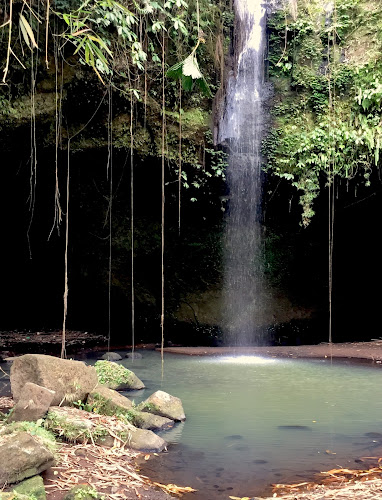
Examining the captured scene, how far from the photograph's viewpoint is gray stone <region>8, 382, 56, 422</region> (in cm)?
378

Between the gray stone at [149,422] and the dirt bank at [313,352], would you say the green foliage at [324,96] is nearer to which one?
the dirt bank at [313,352]

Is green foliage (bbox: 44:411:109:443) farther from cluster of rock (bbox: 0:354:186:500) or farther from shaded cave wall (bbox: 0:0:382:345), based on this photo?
shaded cave wall (bbox: 0:0:382:345)

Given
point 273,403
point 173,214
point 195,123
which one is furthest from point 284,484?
point 173,214

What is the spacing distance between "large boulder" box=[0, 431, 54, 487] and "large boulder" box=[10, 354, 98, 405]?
122 centimetres

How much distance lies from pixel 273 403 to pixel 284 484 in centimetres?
227

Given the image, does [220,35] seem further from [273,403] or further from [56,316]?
[56,316]

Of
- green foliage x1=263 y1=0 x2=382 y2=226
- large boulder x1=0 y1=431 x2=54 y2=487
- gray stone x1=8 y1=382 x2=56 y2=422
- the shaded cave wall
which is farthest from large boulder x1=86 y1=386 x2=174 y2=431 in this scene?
green foliage x1=263 y1=0 x2=382 y2=226

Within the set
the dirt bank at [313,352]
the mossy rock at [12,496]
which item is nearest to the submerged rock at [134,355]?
the dirt bank at [313,352]

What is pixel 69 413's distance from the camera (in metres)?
4.09

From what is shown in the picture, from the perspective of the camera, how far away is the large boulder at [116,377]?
6.04m

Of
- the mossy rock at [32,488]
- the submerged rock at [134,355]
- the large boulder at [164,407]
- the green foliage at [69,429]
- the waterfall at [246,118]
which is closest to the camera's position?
the mossy rock at [32,488]

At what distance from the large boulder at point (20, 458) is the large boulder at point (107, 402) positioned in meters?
1.38

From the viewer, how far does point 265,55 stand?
10430 mm

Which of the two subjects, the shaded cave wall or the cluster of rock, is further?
the shaded cave wall
